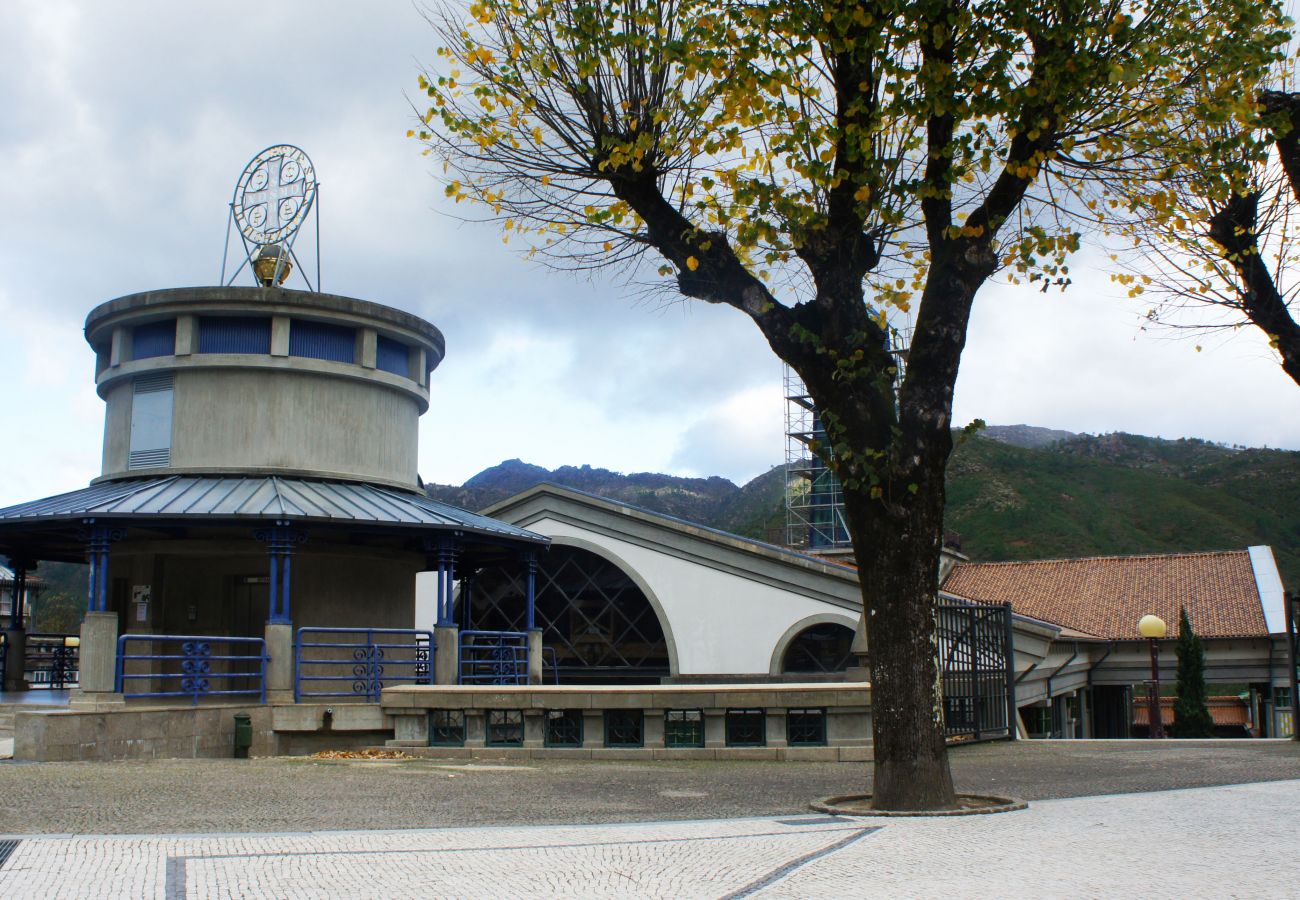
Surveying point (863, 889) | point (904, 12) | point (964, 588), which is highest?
point (904, 12)

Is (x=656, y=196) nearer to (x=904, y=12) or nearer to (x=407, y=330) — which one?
(x=904, y=12)

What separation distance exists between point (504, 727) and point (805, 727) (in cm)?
354

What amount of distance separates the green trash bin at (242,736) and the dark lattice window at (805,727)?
22.0ft

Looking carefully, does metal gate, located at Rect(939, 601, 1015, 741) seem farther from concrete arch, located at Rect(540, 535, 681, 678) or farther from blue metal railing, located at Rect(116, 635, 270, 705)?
concrete arch, located at Rect(540, 535, 681, 678)

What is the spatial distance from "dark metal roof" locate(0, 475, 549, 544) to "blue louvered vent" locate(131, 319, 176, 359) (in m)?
1.95

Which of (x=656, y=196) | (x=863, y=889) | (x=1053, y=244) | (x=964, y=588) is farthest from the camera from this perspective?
(x=964, y=588)

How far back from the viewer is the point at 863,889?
598 cm

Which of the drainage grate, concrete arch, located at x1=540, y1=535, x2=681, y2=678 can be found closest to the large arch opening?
concrete arch, located at x1=540, y1=535, x2=681, y2=678

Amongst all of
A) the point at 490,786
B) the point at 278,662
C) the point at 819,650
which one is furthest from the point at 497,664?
the point at 819,650

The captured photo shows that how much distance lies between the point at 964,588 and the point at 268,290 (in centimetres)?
2924

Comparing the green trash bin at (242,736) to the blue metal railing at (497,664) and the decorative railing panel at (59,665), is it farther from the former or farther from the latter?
the decorative railing panel at (59,665)

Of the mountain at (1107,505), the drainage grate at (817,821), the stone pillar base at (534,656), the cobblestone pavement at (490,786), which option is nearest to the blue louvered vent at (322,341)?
the stone pillar base at (534,656)

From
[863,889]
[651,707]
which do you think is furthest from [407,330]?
[863,889]

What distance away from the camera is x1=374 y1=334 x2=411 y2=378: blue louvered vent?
19766 millimetres
